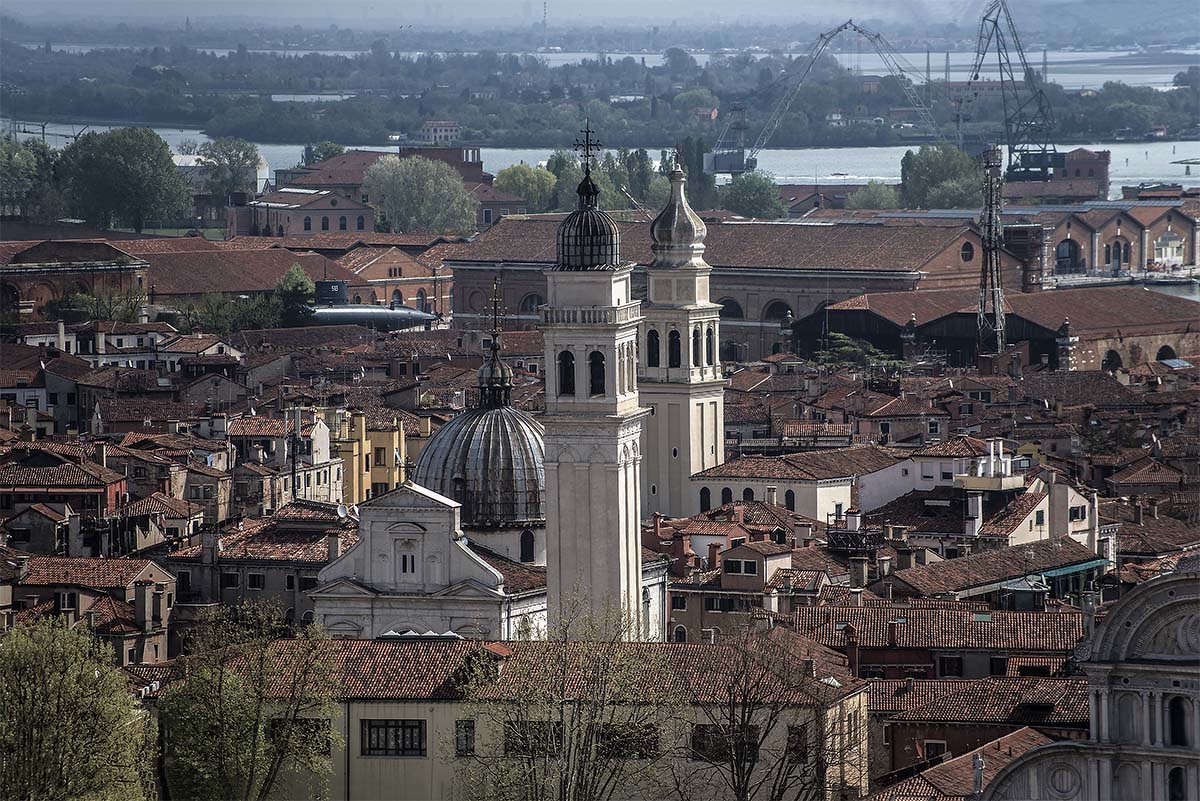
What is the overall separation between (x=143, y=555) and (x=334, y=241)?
140ft

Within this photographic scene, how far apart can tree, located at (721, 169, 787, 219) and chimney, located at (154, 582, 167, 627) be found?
5494 cm

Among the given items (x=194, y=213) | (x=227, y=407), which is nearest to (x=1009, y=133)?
(x=194, y=213)

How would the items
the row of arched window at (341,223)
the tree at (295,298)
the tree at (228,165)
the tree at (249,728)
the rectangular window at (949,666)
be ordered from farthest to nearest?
the tree at (228,165) < the row of arched window at (341,223) < the tree at (295,298) < the rectangular window at (949,666) < the tree at (249,728)

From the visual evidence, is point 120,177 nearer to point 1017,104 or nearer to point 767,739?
point 1017,104

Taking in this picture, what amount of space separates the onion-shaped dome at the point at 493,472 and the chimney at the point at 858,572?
7.61 ft

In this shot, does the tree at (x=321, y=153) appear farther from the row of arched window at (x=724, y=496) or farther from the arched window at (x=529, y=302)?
the row of arched window at (x=724, y=496)

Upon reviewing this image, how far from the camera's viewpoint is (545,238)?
61.4 metres

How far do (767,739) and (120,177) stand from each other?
206 ft

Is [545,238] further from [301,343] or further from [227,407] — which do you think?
[227,407]

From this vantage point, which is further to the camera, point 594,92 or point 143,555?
point 594,92

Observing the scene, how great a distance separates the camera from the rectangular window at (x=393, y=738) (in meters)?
18.6

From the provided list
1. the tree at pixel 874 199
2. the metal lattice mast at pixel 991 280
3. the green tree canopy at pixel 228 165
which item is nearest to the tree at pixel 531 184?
→ the tree at pixel 874 199

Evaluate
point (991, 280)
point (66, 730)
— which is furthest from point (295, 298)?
point (66, 730)

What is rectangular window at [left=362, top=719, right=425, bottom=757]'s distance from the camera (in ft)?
61.0
